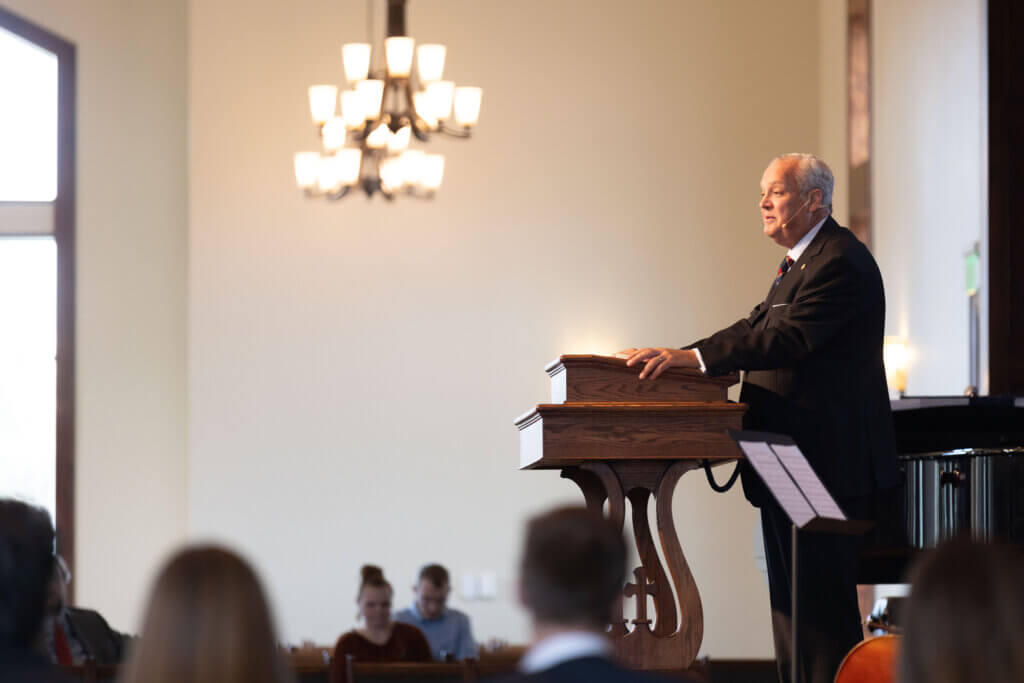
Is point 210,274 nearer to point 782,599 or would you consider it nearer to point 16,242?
point 16,242

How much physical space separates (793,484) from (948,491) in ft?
6.04

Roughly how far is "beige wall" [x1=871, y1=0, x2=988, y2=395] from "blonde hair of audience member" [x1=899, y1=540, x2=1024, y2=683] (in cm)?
566

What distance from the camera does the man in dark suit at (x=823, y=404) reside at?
3.71 m

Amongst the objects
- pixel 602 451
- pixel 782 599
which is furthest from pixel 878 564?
pixel 602 451

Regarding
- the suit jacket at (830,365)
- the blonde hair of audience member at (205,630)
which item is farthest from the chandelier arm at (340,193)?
the blonde hair of audience member at (205,630)

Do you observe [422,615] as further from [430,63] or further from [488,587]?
[430,63]

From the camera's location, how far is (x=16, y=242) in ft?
29.7

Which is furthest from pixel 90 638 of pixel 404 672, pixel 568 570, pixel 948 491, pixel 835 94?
pixel 835 94

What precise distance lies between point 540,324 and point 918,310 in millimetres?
2395

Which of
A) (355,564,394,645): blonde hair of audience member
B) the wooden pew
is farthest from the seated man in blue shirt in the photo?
the wooden pew

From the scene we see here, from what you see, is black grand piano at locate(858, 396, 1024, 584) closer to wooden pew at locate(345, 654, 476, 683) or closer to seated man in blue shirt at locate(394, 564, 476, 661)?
wooden pew at locate(345, 654, 476, 683)

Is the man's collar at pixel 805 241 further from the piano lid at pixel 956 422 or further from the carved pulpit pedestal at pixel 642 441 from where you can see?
the piano lid at pixel 956 422

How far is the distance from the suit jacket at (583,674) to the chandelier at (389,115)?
5.98 metres

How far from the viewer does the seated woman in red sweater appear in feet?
22.8
